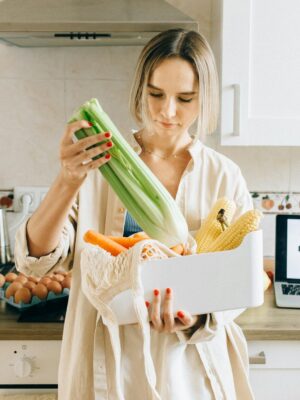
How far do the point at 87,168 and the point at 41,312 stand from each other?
67cm

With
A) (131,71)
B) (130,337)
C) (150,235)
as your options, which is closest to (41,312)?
(130,337)

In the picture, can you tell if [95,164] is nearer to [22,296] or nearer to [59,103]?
[22,296]

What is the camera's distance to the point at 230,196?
54.4 inches

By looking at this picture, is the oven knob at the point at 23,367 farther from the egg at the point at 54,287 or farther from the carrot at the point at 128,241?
the carrot at the point at 128,241

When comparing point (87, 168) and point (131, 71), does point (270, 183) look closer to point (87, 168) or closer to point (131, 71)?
point (131, 71)

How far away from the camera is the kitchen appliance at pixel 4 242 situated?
2.04 m

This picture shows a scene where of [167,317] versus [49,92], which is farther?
[49,92]

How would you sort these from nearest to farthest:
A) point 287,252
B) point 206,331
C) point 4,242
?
point 206,331 < point 287,252 < point 4,242

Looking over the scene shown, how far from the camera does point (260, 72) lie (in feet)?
5.70

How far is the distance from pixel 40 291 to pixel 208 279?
2.34 ft

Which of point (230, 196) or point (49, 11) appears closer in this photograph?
point (230, 196)

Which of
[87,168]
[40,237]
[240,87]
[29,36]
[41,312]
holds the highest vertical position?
[29,36]

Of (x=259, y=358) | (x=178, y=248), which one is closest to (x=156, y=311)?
(x=178, y=248)

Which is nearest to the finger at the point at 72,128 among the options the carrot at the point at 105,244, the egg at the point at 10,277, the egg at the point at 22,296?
the carrot at the point at 105,244
